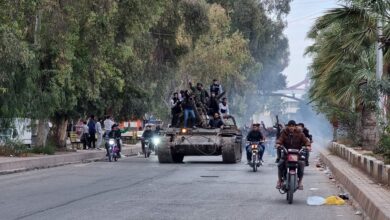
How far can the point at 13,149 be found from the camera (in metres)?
31.5

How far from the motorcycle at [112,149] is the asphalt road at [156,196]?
24.9ft

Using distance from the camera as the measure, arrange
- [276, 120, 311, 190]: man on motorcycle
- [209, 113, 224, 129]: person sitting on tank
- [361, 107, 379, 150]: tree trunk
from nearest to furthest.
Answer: [276, 120, 311, 190]: man on motorcycle → [361, 107, 379, 150]: tree trunk → [209, 113, 224, 129]: person sitting on tank

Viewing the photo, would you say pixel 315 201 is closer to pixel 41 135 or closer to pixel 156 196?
pixel 156 196

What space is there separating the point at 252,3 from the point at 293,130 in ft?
171

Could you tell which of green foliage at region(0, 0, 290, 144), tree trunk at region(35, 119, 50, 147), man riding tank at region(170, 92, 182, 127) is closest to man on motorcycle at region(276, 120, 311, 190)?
green foliage at region(0, 0, 290, 144)

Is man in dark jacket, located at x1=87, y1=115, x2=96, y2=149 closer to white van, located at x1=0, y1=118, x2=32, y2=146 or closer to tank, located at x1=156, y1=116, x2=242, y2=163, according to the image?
white van, located at x1=0, y1=118, x2=32, y2=146

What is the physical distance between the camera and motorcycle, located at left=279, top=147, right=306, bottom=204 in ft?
53.2

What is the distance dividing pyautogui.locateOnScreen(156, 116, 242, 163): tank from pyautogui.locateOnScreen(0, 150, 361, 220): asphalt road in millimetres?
5324

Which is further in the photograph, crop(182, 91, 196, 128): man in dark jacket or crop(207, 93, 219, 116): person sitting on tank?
crop(207, 93, 219, 116): person sitting on tank

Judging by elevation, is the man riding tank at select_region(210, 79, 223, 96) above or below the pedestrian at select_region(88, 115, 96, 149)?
above

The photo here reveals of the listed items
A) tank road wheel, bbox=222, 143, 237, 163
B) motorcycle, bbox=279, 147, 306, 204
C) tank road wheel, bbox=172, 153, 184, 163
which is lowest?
motorcycle, bbox=279, 147, 306, 204

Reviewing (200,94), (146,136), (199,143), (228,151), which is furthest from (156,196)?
(146,136)

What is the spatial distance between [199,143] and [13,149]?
283 inches

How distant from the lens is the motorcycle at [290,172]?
16203 millimetres
